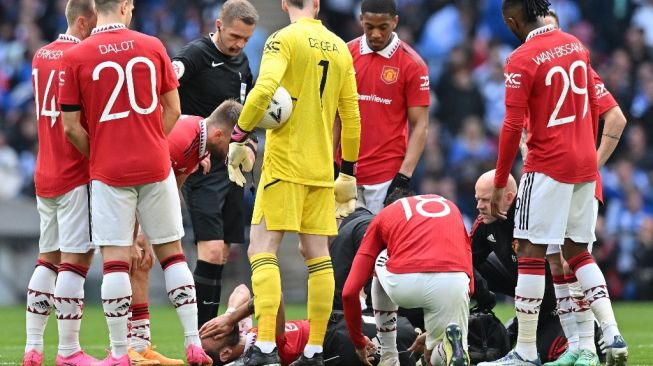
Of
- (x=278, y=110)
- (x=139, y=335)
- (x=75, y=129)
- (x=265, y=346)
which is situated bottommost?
(x=139, y=335)

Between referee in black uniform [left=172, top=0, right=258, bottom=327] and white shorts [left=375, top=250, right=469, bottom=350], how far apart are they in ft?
8.27

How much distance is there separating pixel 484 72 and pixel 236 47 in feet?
32.1

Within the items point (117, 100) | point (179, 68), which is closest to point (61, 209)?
point (117, 100)


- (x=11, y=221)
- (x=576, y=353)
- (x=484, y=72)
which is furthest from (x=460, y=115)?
(x=576, y=353)

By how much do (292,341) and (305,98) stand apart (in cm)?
164

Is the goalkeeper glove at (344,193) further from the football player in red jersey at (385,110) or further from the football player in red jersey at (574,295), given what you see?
the football player in red jersey at (385,110)

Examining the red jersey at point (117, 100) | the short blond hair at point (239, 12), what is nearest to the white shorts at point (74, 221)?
the red jersey at point (117, 100)

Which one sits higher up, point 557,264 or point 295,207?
point 295,207

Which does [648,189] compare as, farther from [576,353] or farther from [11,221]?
[576,353]

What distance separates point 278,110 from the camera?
833 centimetres

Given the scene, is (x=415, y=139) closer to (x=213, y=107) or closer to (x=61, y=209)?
(x=213, y=107)

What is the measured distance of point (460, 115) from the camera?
62.3 feet

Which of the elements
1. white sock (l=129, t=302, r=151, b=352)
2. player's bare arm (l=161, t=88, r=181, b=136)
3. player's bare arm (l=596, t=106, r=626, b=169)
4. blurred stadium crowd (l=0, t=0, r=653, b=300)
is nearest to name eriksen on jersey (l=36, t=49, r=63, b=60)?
player's bare arm (l=161, t=88, r=181, b=136)

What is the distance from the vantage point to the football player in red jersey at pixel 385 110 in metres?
10.6
